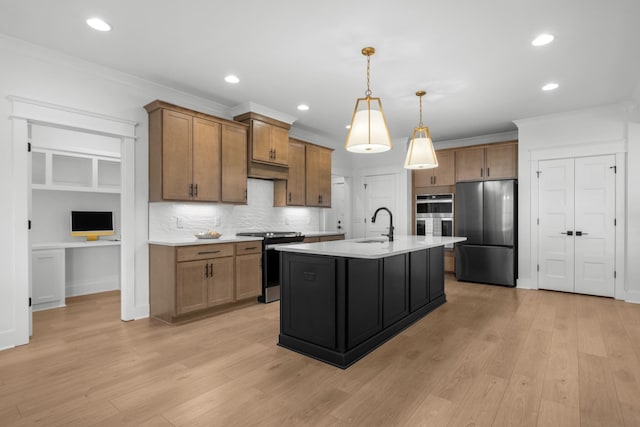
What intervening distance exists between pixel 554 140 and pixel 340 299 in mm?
4566

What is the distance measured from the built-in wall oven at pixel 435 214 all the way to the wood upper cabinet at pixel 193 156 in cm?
358

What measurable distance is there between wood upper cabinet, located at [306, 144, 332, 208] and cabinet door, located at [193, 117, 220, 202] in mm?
1848

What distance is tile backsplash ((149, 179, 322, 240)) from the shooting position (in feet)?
13.5

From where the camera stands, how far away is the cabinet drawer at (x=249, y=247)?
13.8 feet

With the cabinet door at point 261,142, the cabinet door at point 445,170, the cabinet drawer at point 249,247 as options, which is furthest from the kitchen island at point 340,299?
the cabinet door at point 445,170

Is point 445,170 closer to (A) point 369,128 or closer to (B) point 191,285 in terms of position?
(A) point 369,128

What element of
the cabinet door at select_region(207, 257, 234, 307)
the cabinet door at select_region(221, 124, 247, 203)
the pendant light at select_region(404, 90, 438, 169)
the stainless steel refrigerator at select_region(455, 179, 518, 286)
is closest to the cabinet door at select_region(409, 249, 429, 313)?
the pendant light at select_region(404, 90, 438, 169)

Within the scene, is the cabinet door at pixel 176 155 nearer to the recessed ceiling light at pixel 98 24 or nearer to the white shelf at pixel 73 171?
the recessed ceiling light at pixel 98 24

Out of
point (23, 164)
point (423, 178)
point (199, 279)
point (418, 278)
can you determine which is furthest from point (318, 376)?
point (423, 178)

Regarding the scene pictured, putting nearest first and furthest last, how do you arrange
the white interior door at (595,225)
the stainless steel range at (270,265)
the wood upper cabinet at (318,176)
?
the stainless steel range at (270,265)
the white interior door at (595,225)
the wood upper cabinet at (318,176)

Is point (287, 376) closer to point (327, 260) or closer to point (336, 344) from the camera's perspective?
point (336, 344)

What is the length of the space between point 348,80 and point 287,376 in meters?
3.06

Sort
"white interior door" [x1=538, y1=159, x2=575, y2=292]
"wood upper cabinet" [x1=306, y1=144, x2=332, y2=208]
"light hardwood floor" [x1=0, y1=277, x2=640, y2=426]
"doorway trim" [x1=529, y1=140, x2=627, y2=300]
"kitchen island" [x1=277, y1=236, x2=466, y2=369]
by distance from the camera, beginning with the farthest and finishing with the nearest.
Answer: "wood upper cabinet" [x1=306, y1=144, x2=332, y2=208] → "white interior door" [x1=538, y1=159, x2=575, y2=292] → "doorway trim" [x1=529, y1=140, x2=627, y2=300] → "kitchen island" [x1=277, y1=236, x2=466, y2=369] → "light hardwood floor" [x1=0, y1=277, x2=640, y2=426]

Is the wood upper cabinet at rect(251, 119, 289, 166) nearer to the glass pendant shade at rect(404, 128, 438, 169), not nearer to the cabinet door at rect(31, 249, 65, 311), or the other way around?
the glass pendant shade at rect(404, 128, 438, 169)
